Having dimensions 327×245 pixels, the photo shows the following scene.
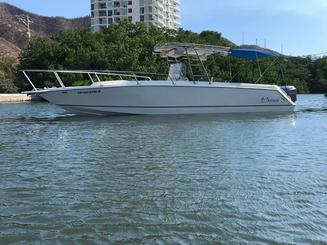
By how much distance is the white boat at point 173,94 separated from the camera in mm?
20500

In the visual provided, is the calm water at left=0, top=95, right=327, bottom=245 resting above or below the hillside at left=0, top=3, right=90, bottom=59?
below

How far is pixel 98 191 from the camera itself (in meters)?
6.93

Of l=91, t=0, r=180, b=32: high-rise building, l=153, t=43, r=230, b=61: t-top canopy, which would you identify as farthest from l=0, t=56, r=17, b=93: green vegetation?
l=91, t=0, r=180, b=32: high-rise building

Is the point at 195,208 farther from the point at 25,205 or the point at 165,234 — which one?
the point at 25,205

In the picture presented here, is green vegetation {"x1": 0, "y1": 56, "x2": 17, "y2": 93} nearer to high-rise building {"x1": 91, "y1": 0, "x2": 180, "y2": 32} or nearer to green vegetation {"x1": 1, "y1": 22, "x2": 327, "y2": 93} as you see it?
green vegetation {"x1": 1, "y1": 22, "x2": 327, "y2": 93}

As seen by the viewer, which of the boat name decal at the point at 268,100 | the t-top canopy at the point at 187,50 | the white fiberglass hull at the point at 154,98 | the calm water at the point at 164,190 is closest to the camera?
the calm water at the point at 164,190

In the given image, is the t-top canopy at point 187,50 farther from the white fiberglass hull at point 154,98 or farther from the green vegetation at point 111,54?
the green vegetation at point 111,54

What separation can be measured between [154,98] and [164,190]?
1413 centimetres

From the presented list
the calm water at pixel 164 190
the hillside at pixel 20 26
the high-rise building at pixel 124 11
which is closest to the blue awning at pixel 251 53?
the calm water at pixel 164 190

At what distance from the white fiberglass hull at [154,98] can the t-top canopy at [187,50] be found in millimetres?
1663

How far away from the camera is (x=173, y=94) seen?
824 inches

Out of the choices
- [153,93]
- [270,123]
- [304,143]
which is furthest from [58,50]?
[304,143]

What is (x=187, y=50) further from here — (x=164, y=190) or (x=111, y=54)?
(x=111, y=54)

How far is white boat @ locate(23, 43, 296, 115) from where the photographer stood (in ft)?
67.3
